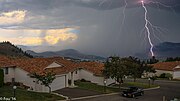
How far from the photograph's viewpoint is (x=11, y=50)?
123 meters

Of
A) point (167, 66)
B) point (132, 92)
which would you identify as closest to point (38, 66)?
point (132, 92)

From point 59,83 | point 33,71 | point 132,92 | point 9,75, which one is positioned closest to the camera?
point 33,71

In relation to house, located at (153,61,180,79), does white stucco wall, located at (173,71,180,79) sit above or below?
below

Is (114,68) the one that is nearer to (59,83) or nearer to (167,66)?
(59,83)

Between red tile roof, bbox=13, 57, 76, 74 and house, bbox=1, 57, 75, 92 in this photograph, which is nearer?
house, bbox=1, 57, 75, 92

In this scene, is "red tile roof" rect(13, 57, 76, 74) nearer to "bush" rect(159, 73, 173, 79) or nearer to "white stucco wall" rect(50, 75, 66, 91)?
"white stucco wall" rect(50, 75, 66, 91)

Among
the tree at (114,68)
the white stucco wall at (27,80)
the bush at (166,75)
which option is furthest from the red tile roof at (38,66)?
the bush at (166,75)

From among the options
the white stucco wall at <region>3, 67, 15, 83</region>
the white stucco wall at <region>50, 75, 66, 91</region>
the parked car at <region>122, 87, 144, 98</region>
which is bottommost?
the parked car at <region>122, 87, 144, 98</region>

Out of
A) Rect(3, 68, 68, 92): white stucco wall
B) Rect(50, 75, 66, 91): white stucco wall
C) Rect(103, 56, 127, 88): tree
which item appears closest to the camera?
Rect(3, 68, 68, 92): white stucco wall

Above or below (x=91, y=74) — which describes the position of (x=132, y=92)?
below

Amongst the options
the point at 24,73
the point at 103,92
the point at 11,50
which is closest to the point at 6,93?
the point at 24,73

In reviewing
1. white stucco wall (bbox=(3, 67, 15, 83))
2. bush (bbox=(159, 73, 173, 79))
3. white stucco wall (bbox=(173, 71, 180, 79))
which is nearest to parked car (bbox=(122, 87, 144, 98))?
white stucco wall (bbox=(3, 67, 15, 83))

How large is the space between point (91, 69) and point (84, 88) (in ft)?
38.8

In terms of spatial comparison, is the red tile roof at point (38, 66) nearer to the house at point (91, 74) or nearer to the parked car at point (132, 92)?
the house at point (91, 74)
